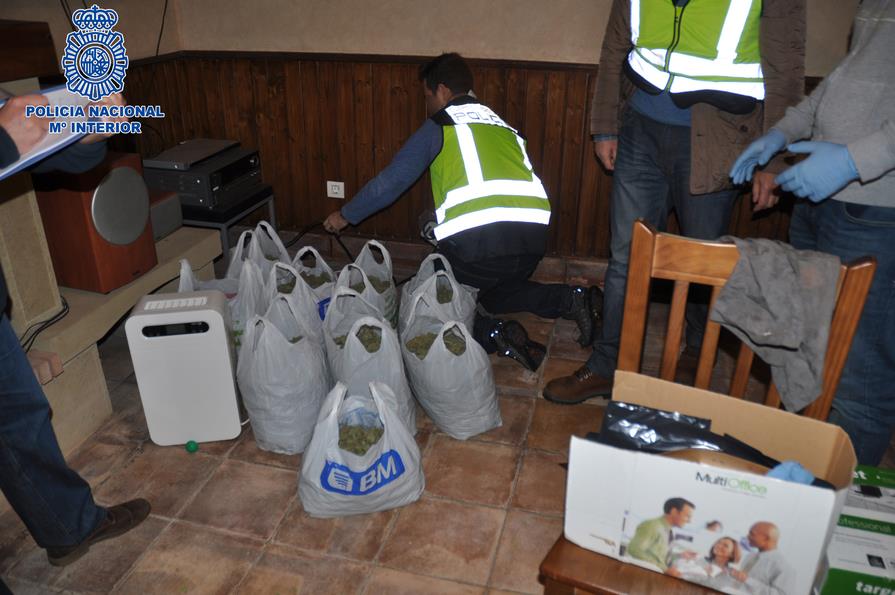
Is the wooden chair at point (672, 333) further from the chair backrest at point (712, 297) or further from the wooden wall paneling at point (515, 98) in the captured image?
the wooden wall paneling at point (515, 98)

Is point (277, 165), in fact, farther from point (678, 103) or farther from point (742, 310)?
point (742, 310)

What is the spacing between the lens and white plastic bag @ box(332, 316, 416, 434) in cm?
202

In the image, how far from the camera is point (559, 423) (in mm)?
2260

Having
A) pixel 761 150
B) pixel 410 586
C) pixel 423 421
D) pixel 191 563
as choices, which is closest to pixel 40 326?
pixel 191 563

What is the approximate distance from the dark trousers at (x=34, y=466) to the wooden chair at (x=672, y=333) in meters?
1.16

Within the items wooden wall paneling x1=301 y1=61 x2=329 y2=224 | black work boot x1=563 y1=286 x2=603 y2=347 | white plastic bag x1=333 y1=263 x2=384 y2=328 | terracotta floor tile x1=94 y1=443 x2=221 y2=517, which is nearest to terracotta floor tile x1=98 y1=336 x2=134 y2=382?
terracotta floor tile x1=94 y1=443 x2=221 y2=517

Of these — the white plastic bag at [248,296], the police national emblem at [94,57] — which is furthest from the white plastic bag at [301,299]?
the police national emblem at [94,57]

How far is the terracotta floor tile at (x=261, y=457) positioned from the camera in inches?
81.7

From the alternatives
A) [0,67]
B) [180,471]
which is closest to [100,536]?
[180,471]

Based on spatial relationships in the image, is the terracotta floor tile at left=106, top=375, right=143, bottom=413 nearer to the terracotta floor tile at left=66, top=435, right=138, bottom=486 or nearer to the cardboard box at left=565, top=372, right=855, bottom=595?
the terracotta floor tile at left=66, top=435, right=138, bottom=486

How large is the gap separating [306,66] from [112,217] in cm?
137

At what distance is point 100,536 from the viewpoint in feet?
5.80

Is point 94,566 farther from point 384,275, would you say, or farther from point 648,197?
point 648,197

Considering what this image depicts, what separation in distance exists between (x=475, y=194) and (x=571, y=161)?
86 cm
